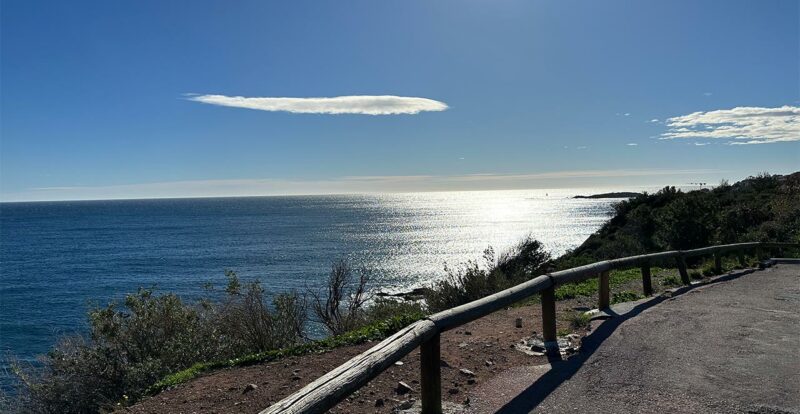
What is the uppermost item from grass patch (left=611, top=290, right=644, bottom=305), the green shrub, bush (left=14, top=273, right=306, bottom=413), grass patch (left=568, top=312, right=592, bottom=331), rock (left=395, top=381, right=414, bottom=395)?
grass patch (left=568, top=312, right=592, bottom=331)

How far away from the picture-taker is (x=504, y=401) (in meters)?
4.54

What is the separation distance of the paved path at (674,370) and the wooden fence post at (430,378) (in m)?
0.51

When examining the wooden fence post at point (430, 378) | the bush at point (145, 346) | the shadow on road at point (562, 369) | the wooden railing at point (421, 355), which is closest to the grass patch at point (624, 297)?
the shadow on road at point (562, 369)

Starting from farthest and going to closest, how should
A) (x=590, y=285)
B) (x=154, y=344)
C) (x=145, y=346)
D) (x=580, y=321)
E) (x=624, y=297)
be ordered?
(x=590, y=285) → (x=154, y=344) → (x=145, y=346) → (x=624, y=297) → (x=580, y=321)

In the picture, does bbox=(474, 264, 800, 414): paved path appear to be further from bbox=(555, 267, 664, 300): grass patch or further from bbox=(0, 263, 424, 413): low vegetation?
bbox=(0, 263, 424, 413): low vegetation

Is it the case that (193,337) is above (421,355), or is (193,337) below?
below

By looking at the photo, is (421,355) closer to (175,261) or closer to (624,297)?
(624,297)

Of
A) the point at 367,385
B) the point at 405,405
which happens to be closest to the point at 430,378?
the point at 405,405

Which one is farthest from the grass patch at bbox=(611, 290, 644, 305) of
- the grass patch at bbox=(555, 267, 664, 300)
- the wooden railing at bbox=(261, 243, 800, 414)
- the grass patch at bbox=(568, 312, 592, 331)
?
the wooden railing at bbox=(261, 243, 800, 414)

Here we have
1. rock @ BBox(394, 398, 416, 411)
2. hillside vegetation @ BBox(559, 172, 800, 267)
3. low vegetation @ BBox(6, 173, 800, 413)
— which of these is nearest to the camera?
rock @ BBox(394, 398, 416, 411)

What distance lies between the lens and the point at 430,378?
408 cm

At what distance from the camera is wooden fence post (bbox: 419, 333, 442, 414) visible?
13.4 feet

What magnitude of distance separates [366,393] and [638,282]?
9.65 meters

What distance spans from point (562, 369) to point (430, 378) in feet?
6.21
